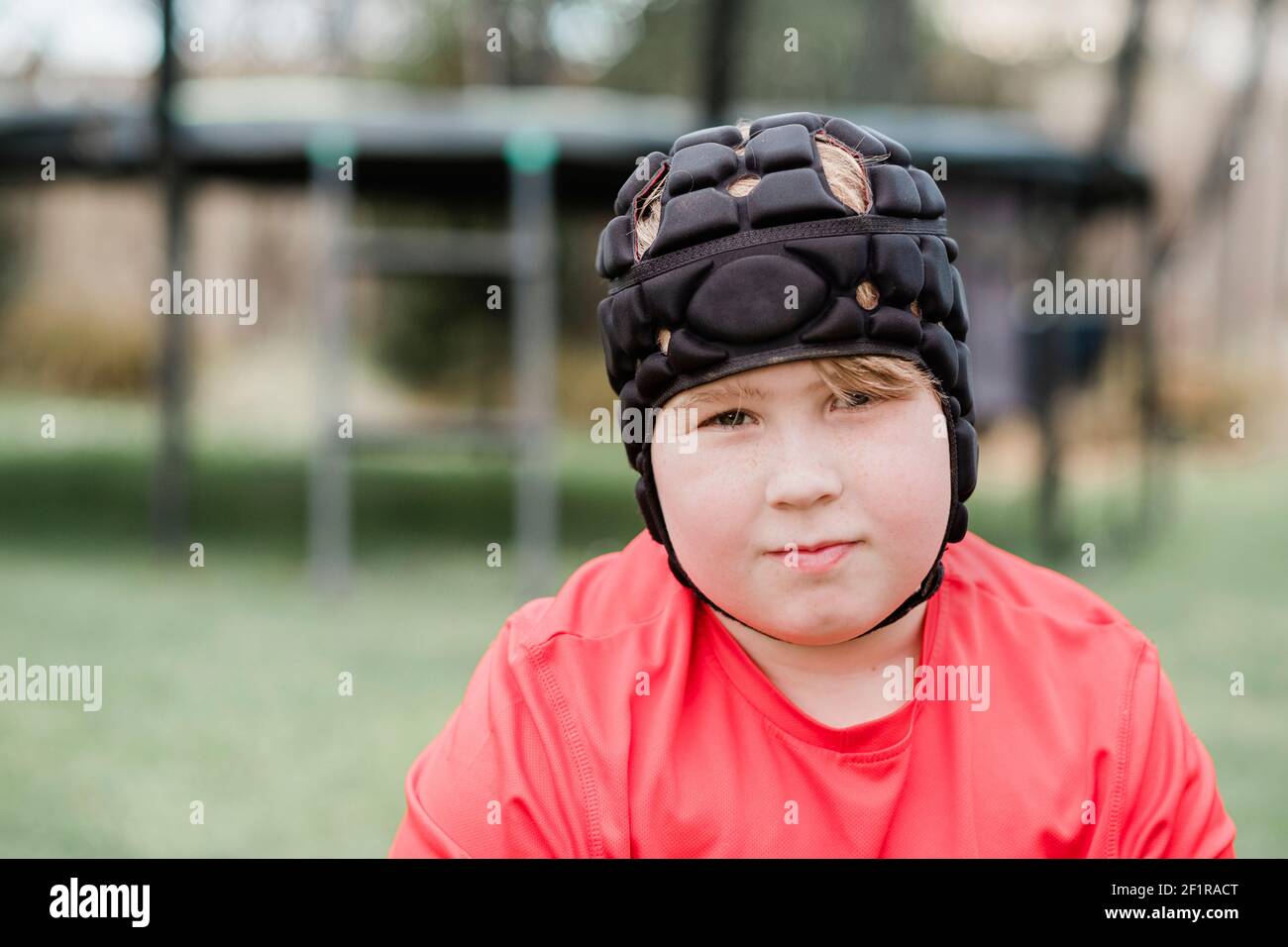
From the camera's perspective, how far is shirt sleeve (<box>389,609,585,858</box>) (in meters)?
1.58

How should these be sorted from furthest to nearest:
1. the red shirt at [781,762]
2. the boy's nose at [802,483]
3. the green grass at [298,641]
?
1. the green grass at [298,641]
2. the red shirt at [781,762]
3. the boy's nose at [802,483]

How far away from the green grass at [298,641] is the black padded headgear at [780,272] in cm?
240

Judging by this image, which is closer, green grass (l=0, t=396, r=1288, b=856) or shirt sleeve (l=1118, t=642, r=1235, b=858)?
shirt sleeve (l=1118, t=642, r=1235, b=858)

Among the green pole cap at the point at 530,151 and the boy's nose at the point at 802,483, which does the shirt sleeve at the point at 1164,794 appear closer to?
the boy's nose at the point at 802,483

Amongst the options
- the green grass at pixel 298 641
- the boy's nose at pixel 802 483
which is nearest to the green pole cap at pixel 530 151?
the green grass at pixel 298 641

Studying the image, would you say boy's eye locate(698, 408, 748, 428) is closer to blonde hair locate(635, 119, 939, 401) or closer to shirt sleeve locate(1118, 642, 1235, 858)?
blonde hair locate(635, 119, 939, 401)

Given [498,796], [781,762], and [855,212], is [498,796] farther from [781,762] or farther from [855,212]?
[855,212]

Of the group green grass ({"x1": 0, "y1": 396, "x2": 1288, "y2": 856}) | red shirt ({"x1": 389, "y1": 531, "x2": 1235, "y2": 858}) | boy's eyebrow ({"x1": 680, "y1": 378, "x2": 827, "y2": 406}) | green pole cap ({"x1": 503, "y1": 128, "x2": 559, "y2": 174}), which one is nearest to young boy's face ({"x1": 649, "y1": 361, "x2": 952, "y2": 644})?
boy's eyebrow ({"x1": 680, "y1": 378, "x2": 827, "y2": 406})

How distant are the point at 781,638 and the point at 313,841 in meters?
2.41

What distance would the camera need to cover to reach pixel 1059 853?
162 cm

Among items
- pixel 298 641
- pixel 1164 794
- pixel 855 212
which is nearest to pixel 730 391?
pixel 855 212

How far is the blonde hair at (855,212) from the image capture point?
1547mm

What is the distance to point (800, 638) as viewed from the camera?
5.21 ft

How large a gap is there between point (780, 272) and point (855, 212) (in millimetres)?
145
